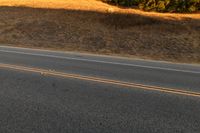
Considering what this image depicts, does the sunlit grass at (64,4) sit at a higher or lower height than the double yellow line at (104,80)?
lower

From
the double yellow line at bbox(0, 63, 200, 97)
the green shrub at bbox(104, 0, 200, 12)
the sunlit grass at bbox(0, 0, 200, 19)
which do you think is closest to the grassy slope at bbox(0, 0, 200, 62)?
the sunlit grass at bbox(0, 0, 200, 19)

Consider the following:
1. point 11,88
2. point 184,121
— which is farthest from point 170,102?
point 11,88

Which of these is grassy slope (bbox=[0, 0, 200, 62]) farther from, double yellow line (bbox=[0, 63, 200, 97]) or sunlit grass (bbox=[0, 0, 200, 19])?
double yellow line (bbox=[0, 63, 200, 97])

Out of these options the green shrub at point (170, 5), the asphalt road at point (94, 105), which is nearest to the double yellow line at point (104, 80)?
the asphalt road at point (94, 105)

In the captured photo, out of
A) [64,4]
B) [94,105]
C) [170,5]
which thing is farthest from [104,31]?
[94,105]

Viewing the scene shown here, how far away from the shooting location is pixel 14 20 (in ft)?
100

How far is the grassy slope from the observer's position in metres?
21.7

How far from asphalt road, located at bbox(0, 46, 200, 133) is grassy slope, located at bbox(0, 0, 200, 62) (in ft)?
28.3

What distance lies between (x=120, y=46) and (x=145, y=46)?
1.28 metres

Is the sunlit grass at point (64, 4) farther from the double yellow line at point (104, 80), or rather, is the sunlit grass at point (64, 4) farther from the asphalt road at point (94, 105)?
the asphalt road at point (94, 105)

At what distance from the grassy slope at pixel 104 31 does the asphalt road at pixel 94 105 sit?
864 centimetres

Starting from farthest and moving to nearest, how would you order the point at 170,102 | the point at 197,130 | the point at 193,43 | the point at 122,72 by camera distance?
the point at 193,43 < the point at 122,72 < the point at 170,102 < the point at 197,130

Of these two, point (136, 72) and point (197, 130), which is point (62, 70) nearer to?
point (136, 72)

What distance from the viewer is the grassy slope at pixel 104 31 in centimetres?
2167
